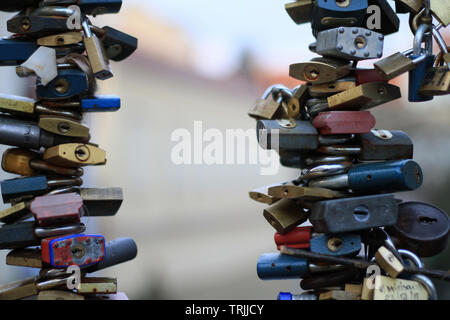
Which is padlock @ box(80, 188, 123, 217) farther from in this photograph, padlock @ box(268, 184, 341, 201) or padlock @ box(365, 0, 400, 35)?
padlock @ box(365, 0, 400, 35)

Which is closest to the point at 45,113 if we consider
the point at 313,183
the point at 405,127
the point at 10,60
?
the point at 10,60

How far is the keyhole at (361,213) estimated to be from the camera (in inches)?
37.4

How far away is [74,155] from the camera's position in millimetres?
1024

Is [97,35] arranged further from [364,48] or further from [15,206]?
[364,48]

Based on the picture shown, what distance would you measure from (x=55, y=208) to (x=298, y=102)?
1.65 ft

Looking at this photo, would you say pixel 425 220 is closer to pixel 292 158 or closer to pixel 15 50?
pixel 292 158

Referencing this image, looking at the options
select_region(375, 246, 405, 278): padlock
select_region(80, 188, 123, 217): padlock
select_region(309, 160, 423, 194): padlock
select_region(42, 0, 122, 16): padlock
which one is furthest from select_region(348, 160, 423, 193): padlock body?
select_region(42, 0, 122, 16): padlock

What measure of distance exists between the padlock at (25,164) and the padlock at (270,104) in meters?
0.39

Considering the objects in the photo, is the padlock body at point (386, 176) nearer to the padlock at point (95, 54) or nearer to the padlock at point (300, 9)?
the padlock at point (300, 9)

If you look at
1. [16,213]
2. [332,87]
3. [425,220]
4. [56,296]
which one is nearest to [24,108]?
[16,213]

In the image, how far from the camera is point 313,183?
3.35ft

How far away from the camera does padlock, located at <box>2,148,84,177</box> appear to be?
104 centimetres

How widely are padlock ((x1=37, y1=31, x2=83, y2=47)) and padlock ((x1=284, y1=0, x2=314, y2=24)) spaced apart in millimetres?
405
